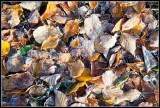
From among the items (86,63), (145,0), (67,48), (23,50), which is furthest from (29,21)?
(145,0)

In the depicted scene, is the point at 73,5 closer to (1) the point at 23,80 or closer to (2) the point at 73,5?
(2) the point at 73,5

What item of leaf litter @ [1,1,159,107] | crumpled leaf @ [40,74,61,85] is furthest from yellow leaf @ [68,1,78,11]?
crumpled leaf @ [40,74,61,85]

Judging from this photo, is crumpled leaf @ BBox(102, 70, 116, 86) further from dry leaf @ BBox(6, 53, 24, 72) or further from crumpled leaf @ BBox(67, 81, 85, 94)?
dry leaf @ BBox(6, 53, 24, 72)

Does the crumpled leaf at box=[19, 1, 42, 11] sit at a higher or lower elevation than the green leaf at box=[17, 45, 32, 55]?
higher

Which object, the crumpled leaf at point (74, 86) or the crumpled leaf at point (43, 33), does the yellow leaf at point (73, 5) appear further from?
the crumpled leaf at point (74, 86)

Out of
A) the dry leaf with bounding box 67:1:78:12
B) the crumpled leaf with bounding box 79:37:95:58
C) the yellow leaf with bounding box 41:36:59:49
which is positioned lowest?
the crumpled leaf with bounding box 79:37:95:58

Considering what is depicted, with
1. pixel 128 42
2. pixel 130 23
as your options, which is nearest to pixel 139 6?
pixel 130 23

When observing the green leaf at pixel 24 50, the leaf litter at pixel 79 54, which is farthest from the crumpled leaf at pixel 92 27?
the green leaf at pixel 24 50
